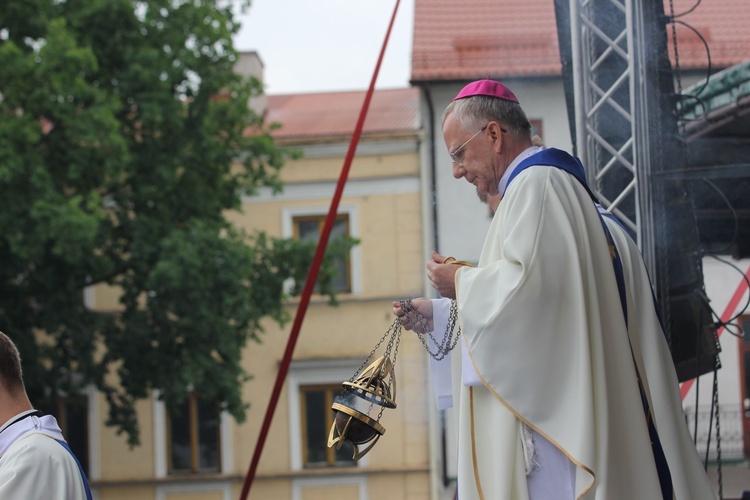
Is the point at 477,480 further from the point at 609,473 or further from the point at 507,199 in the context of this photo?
the point at 507,199

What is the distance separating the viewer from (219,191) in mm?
14062

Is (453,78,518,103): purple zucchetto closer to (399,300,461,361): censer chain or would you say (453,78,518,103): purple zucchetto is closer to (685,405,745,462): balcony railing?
(399,300,461,361): censer chain

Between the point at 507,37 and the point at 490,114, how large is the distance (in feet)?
34.7

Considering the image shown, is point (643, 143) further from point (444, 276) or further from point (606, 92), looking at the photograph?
point (444, 276)

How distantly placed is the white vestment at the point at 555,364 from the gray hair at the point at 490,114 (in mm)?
213

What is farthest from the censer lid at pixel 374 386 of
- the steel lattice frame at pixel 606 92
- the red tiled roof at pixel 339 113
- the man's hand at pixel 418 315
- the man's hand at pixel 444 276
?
the red tiled roof at pixel 339 113

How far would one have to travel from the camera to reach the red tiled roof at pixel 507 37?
10.3m

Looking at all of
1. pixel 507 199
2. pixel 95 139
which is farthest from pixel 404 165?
pixel 507 199

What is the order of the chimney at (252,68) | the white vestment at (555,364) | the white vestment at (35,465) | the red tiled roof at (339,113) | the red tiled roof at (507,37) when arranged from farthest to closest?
the chimney at (252,68) → the red tiled roof at (339,113) → the red tiled roof at (507,37) → the white vestment at (35,465) → the white vestment at (555,364)

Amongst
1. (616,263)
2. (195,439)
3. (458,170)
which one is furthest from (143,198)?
(616,263)

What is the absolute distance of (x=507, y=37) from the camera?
13305 mm

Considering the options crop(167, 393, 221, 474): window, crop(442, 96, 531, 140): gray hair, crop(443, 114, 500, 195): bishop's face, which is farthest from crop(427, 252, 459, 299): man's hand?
crop(167, 393, 221, 474): window

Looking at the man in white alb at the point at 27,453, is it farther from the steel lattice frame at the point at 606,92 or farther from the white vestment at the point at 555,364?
the steel lattice frame at the point at 606,92

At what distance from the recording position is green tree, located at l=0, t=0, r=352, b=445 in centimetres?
1245
